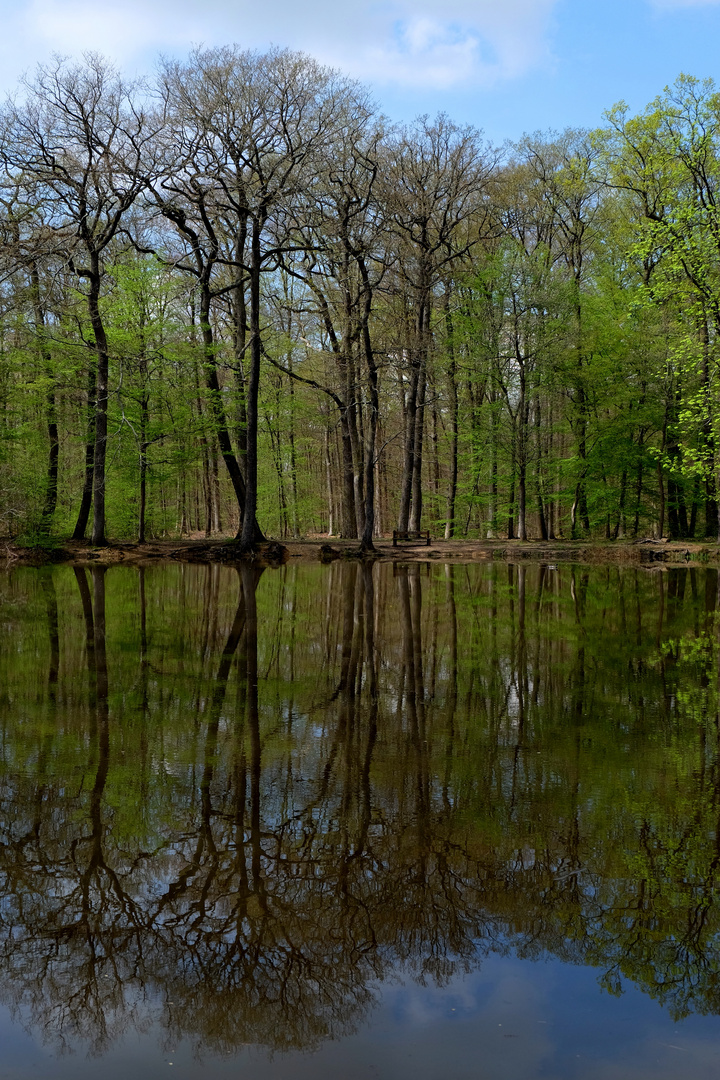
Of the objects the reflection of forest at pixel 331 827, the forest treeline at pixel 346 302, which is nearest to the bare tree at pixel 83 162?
the forest treeline at pixel 346 302

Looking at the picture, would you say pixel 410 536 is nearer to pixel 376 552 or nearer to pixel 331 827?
pixel 376 552

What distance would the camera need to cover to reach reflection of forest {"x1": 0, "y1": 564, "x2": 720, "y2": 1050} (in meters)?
2.98

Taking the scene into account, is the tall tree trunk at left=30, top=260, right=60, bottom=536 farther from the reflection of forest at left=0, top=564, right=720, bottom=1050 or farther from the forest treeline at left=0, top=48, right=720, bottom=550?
the reflection of forest at left=0, top=564, right=720, bottom=1050

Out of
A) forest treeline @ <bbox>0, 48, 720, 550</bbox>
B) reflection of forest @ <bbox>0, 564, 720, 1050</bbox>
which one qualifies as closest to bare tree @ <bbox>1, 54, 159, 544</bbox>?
forest treeline @ <bbox>0, 48, 720, 550</bbox>

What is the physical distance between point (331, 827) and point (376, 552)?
2391 cm

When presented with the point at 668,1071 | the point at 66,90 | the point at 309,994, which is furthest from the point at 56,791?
the point at 66,90

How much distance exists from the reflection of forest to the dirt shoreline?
1766 centimetres

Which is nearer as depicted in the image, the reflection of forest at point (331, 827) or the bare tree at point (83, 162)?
the reflection of forest at point (331, 827)

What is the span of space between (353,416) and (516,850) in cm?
2831

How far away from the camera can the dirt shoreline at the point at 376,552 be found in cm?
2638

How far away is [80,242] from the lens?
1040 inches

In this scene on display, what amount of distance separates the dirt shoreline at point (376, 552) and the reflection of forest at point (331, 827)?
58.0 feet

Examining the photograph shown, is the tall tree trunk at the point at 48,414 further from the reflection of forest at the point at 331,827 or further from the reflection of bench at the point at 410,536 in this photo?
the reflection of forest at the point at 331,827

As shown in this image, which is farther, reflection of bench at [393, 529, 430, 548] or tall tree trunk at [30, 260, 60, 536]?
reflection of bench at [393, 529, 430, 548]
